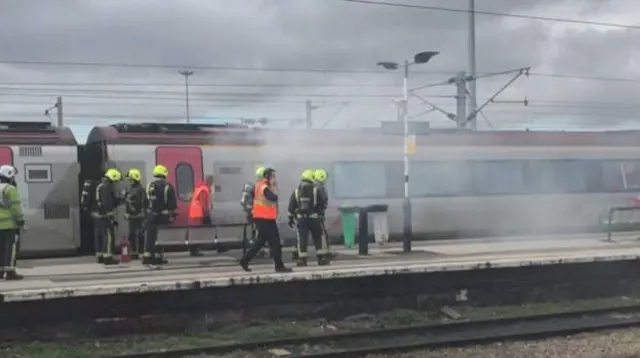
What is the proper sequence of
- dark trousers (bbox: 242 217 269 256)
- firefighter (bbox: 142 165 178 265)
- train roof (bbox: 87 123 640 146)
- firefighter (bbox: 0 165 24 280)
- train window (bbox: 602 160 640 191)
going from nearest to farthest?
firefighter (bbox: 0 165 24 280) < dark trousers (bbox: 242 217 269 256) < firefighter (bbox: 142 165 178 265) < train roof (bbox: 87 123 640 146) < train window (bbox: 602 160 640 191)

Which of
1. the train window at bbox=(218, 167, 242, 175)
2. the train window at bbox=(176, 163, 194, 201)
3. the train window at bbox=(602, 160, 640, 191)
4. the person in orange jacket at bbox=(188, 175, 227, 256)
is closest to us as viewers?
the person in orange jacket at bbox=(188, 175, 227, 256)

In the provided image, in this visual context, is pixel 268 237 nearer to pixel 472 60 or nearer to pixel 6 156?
pixel 6 156

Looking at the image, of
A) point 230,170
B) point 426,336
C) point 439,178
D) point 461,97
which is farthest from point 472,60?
point 426,336

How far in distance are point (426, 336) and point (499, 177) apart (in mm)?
10368

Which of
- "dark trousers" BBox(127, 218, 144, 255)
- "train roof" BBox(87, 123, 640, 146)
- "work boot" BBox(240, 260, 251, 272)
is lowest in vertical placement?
"work boot" BBox(240, 260, 251, 272)

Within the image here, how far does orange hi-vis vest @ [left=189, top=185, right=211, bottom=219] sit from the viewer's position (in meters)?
15.5

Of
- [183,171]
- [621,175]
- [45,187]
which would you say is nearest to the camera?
[45,187]

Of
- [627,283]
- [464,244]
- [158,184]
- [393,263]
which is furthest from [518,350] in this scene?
[464,244]

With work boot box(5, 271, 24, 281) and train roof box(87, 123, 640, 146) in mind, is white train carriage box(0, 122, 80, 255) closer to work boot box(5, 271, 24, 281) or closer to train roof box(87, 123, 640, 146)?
train roof box(87, 123, 640, 146)

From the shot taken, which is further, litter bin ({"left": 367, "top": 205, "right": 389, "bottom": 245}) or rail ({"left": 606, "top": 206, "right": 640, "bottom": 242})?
rail ({"left": 606, "top": 206, "right": 640, "bottom": 242})

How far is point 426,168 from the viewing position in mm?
19688

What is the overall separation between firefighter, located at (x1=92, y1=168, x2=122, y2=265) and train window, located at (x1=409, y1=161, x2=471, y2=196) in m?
7.65

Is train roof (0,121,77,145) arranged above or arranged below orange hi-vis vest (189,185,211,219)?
above

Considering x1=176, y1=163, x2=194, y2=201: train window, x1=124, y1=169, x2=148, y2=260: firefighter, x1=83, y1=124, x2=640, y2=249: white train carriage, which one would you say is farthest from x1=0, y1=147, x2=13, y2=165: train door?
x1=176, y1=163, x2=194, y2=201: train window
